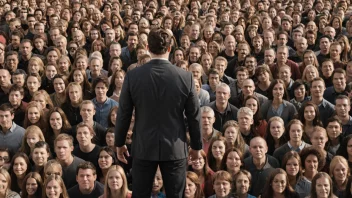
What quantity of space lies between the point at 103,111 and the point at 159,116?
15.6 feet

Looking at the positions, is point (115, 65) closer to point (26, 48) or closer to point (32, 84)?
point (32, 84)

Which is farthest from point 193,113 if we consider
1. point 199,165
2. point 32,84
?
point 32,84

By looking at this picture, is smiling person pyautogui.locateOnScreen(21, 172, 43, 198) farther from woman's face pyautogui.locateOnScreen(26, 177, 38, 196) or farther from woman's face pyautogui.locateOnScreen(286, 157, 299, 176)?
woman's face pyautogui.locateOnScreen(286, 157, 299, 176)

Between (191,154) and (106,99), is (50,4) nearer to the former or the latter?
(106,99)

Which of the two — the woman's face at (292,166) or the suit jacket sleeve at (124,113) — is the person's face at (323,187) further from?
the suit jacket sleeve at (124,113)

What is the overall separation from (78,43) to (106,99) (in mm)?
2853

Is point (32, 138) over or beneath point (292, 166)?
over

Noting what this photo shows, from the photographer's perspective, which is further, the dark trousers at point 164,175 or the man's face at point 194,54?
the man's face at point 194,54

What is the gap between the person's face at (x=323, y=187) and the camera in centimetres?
717

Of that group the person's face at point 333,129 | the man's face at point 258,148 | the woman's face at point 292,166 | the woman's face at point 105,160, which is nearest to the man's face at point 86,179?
the woman's face at point 105,160

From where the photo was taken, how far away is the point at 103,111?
31.7 feet

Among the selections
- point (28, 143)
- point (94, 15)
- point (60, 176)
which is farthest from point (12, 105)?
point (94, 15)

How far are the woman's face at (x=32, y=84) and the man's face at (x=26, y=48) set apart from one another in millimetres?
1603

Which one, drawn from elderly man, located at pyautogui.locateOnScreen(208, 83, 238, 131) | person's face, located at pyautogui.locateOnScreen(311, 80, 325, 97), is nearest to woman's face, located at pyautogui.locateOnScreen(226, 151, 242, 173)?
elderly man, located at pyautogui.locateOnScreen(208, 83, 238, 131)
